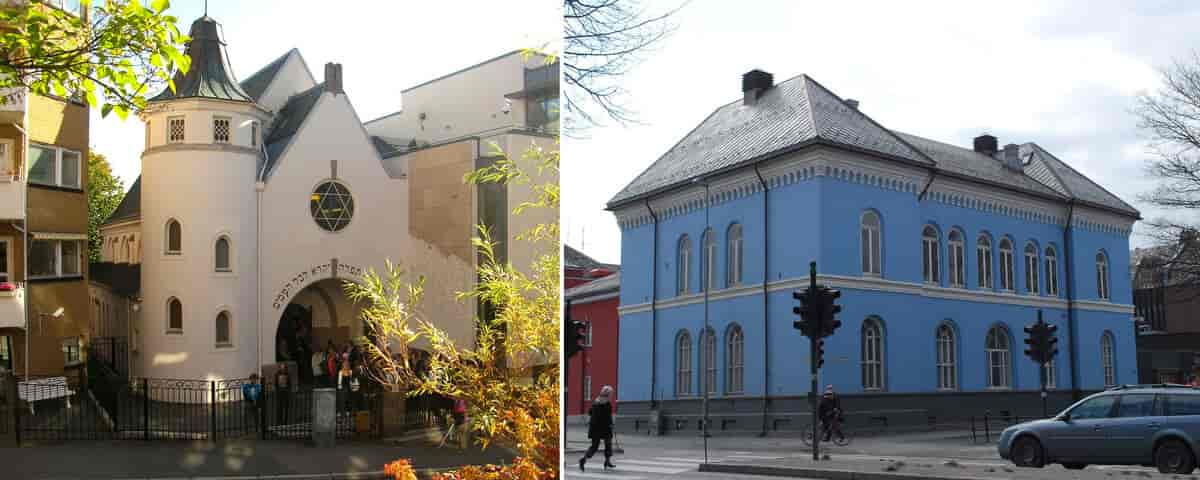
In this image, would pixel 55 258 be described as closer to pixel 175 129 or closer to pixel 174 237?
pixel 174 237

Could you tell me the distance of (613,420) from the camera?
16.2 ft

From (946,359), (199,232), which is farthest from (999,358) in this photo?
(199,232)

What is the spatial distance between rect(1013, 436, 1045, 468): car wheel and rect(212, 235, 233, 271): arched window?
312 centimetres

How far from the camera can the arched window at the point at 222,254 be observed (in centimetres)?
227

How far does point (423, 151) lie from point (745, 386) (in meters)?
2.95

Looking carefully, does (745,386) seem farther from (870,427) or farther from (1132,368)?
(1132,368)

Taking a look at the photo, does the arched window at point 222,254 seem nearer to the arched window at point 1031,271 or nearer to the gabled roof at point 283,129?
the gabled roof at point 283,129

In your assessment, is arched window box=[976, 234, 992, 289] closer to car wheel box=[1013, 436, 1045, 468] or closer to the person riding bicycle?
car wheel box=[1013, 436, 1045, 468]

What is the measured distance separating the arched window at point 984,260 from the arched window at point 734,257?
47.5 inches

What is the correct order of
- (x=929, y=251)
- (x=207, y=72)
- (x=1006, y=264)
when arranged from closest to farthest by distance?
(x=207, y=72) → (x=1006, y=264) → (x=929, y=251)

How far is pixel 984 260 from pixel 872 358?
87 centimetres

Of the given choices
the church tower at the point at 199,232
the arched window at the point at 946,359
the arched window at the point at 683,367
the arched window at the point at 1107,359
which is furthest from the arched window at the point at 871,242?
the church tower at the point at 199,232

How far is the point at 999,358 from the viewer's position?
13.4 feet

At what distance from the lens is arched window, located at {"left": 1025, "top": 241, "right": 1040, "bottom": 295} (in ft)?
13.3
